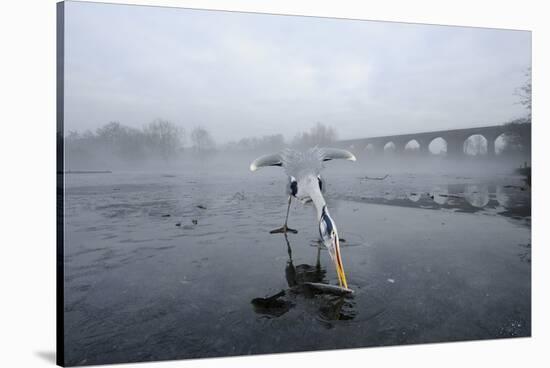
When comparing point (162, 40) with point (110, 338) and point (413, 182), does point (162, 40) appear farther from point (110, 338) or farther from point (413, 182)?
point (413, 182)

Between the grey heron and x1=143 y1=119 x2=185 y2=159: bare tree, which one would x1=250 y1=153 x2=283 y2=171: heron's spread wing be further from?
x1=143 y1=119 x2=185 y2=159: bare tree

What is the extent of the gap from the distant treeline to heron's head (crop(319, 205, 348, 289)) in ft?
2.67

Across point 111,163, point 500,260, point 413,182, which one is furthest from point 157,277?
point 500,260

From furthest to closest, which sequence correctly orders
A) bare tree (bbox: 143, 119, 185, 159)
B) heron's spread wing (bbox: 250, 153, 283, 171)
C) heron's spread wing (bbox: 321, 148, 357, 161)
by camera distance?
1. heron's spread wing (bbox: 321, 148, 357, 161)
2. heron's spread wing (bbox: 250, 153, 283, 171)
3. bare tree (bbox: 143, 119, 185, 159)

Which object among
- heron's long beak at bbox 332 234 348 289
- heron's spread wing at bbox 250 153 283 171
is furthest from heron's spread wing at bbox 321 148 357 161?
heron's long beak at bbox 332 234 348 289

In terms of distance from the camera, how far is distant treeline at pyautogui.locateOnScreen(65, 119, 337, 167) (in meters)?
2.76

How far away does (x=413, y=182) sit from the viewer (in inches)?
146

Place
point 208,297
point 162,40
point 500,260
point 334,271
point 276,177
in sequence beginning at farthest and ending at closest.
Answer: point 276,177 < point 500,260 < point 334,271 < point 162,40 < point 208,297

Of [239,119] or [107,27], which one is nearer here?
[107,27]

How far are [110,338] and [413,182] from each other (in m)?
3.05

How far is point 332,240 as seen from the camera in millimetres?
2770

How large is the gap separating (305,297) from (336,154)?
1.40 m

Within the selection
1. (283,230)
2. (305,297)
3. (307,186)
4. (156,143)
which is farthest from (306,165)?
(156,143)

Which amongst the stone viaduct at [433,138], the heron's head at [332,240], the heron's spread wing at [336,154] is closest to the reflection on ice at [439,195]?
the stone viaduct at [433,138]
